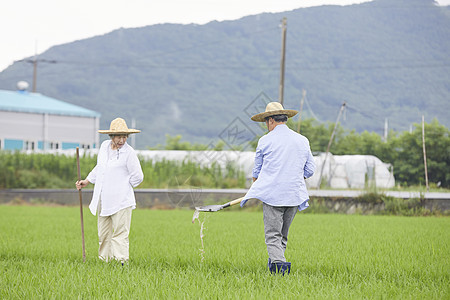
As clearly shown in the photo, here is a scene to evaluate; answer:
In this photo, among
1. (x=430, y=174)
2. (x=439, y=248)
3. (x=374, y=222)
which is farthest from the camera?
(x=430, y=174)

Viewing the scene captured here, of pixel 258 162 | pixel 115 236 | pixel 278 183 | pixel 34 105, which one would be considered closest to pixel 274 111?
pixel 258 162

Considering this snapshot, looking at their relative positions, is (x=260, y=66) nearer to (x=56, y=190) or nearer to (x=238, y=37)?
(x=238, y=37)

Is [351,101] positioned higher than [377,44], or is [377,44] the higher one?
[377,44]

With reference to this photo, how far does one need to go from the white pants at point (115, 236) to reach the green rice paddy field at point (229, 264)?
0.19 metres

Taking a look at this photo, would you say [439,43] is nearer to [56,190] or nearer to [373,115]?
[373,115]

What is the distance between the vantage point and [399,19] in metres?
168

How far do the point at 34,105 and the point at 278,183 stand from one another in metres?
41.1

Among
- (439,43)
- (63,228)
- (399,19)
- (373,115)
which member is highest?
(399,19)

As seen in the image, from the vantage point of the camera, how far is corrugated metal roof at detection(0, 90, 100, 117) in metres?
43.4

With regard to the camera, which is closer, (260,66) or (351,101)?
(351,101)

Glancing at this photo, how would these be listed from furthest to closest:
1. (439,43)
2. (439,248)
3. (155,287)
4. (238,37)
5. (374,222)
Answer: (238,37) → (439,43) → (374,222) → (439,248) → (155,287)

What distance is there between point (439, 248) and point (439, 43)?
456 ft


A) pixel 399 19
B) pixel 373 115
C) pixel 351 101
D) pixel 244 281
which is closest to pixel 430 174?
pixel 244 281

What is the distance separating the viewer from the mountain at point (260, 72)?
13575 centimetres
